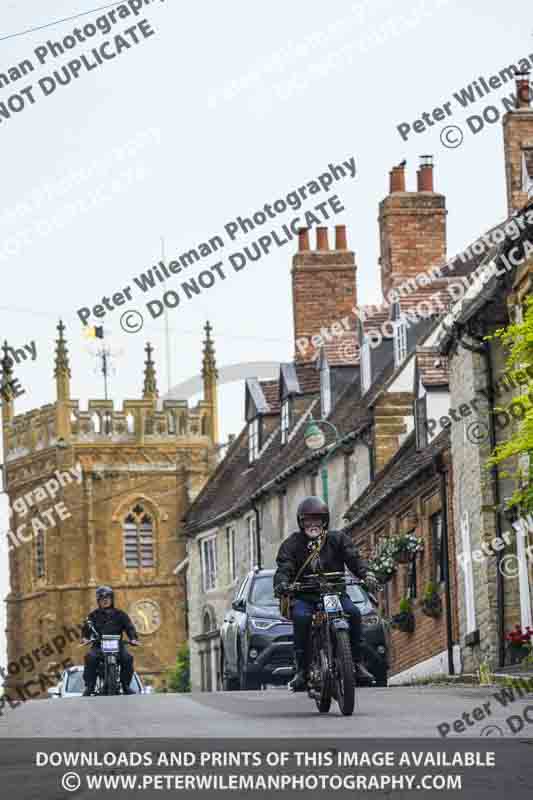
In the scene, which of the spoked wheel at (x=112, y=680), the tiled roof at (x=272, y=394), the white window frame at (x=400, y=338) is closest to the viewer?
the spoked wheel at (x=112, y=680)

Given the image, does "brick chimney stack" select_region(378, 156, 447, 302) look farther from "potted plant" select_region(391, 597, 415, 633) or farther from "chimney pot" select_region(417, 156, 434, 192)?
"potted plant" select_region(391, 597, 415, 633)

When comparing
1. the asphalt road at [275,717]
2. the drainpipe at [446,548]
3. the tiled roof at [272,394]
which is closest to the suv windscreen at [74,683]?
the drainpipe at [446,548]

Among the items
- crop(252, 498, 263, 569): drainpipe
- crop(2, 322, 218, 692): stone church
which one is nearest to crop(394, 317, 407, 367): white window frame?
crop(252, 498, 263, 569): drainpipe

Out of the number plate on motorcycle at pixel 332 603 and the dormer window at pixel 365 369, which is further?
the dormer window at pixel 365 369

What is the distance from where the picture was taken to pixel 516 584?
101ft

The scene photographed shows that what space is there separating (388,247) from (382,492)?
937 centimetres

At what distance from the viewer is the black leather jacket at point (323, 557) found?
1611 centimetres

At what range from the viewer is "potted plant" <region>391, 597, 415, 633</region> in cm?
3819

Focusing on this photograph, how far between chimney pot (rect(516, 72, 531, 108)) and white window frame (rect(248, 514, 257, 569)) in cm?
2598

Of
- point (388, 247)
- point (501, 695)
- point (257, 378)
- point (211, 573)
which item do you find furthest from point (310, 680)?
point (211, 573)

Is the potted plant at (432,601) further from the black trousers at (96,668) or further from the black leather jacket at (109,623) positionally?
the black leather jacket at (109,623)

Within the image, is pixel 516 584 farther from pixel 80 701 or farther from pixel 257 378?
pixel 257 378

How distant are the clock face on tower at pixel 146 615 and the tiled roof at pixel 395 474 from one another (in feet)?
205

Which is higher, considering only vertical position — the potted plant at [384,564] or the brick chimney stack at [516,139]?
the brick chimney stack at [516,139]
